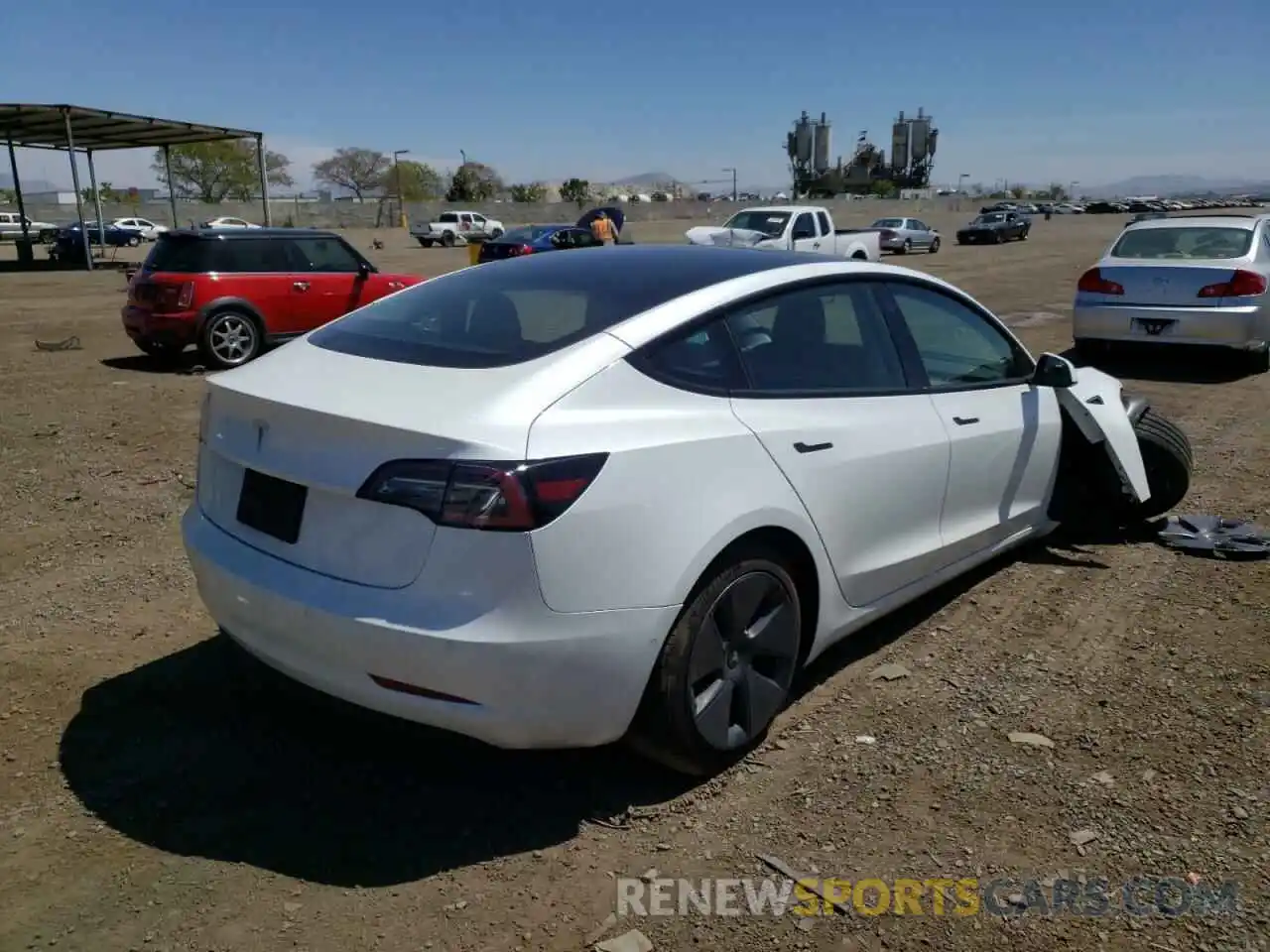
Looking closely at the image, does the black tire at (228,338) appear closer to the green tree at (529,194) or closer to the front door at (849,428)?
the front door at (849,428)

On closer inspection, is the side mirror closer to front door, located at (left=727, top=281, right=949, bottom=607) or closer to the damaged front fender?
the damaged front fender

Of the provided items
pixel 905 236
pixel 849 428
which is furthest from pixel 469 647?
pixel 905 236

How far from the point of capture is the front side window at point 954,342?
13.5 ft

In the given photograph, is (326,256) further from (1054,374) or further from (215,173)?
(215,173)

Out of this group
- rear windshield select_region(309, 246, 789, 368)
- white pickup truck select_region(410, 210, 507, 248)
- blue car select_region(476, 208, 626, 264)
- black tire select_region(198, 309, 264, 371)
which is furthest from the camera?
white pickup truck select_region(410, 210, 507, 248)

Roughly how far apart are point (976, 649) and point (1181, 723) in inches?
31.8

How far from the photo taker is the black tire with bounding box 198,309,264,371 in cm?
1125

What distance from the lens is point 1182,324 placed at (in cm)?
999

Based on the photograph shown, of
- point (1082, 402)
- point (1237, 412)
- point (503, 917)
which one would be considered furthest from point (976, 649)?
point (1237, 412)

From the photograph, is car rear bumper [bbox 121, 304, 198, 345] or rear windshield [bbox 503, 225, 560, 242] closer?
car rear bumper [bbox 121, 304, 198, 345]

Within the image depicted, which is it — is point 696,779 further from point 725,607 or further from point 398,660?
point 398,660

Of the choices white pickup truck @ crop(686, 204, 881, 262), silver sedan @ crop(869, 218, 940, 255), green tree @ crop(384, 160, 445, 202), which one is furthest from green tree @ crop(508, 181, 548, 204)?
white pickup truck @ crop(686, 204, 881, 262)

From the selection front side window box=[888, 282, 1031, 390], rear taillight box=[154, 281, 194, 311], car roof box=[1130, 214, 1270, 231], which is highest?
car roof box=[1130, 214, 1270, 231]

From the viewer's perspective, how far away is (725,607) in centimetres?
307
